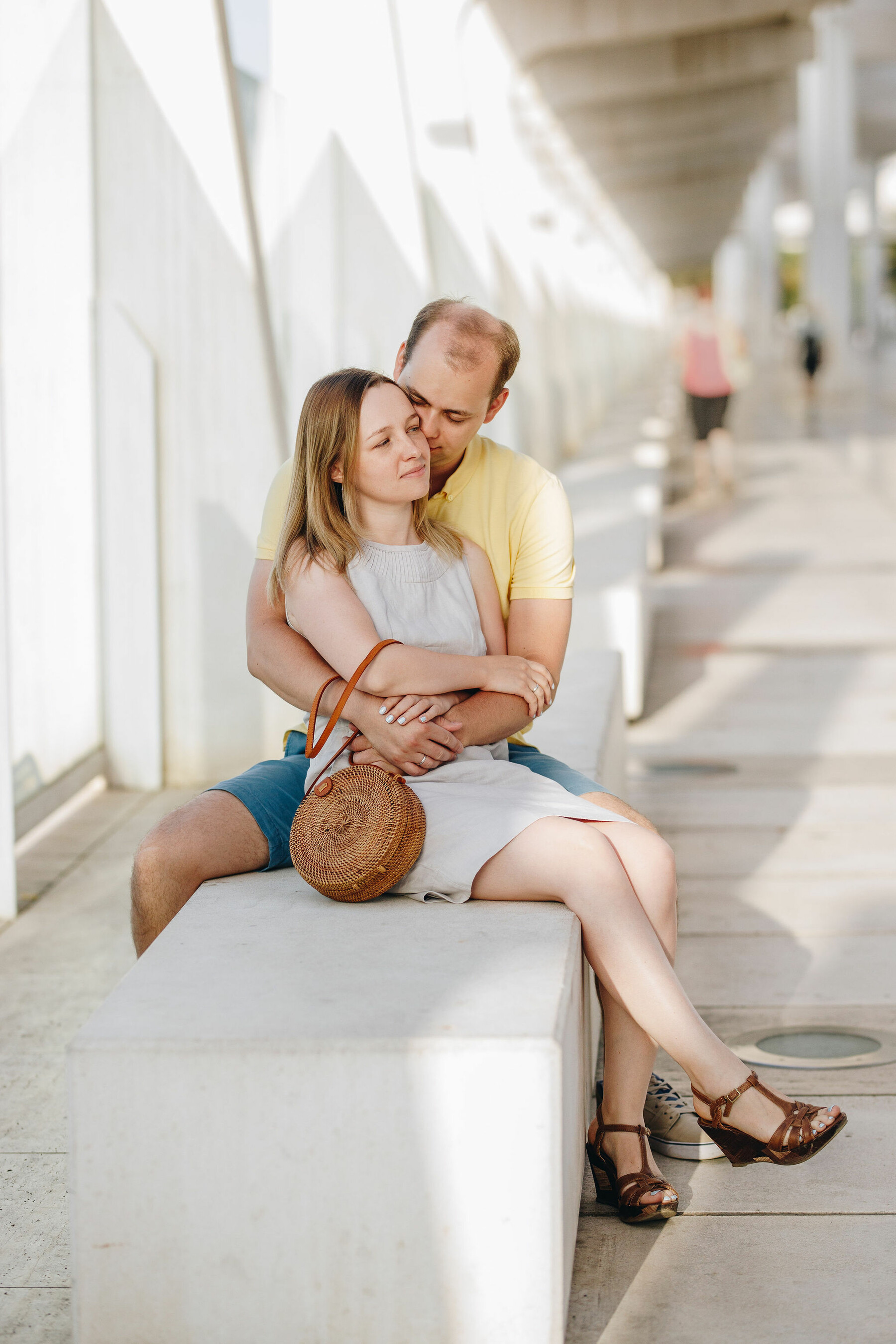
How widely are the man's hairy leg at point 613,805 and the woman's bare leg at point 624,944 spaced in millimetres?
361

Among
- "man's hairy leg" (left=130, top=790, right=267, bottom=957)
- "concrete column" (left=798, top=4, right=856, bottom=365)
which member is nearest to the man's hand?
"man's hairy leg" (left=130, top=790, right=267, bottom=957)

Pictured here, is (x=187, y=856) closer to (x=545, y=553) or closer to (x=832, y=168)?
(x=545, y=553)

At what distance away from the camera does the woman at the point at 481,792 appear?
3.01 m

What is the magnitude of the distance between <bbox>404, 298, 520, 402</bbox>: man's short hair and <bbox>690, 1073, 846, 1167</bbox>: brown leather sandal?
1.61 metres

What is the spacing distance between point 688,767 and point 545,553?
3.68 m

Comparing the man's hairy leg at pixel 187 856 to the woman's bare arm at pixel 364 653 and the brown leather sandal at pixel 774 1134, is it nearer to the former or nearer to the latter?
the woman's bare arm at pixel 364 653

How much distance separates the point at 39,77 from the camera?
19.6 feet

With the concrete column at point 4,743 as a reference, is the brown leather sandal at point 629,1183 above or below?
below

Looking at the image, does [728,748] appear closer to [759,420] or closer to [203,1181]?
[203,1181]

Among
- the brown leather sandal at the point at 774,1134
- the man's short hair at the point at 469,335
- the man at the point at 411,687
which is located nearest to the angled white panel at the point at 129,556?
the man at the point at 411,687

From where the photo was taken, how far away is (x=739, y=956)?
4.68 metres

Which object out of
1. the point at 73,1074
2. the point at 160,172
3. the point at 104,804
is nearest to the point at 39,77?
the point at 160,172

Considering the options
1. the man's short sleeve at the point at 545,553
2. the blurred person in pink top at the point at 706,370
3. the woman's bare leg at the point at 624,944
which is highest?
the blurred person in pink top at the point at 706,370

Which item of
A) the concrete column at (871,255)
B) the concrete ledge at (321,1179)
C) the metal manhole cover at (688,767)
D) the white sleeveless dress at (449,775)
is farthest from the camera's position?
the concrete column at (871,255)
